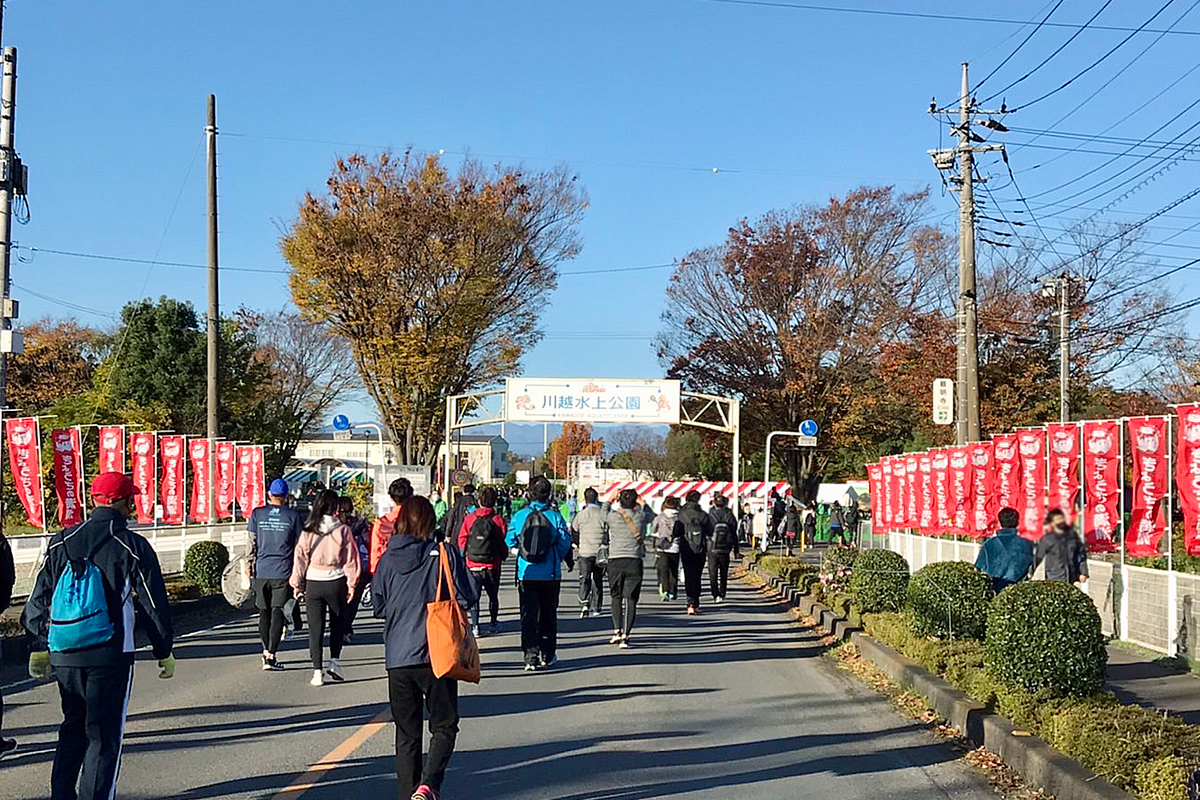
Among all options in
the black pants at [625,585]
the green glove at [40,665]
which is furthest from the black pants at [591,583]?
the green glove at [40,665]

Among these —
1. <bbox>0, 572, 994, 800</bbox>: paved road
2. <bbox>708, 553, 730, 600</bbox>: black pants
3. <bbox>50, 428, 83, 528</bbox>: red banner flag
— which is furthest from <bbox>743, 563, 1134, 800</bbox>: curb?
<bbox>50, 428, 83, 528</bbox>: red banner flag

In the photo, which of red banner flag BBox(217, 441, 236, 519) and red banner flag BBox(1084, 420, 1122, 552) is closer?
red banner flag BBox(1084, 420, 1122, 552)

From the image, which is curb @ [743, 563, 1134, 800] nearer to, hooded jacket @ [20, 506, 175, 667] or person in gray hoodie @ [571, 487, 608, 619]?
person in gray hoodie @ [571, 487, 608, 619]

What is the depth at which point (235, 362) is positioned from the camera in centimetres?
4069

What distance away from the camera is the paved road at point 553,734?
7441 millimetres

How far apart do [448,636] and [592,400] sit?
30564mm

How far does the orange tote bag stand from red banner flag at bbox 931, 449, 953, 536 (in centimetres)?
1478

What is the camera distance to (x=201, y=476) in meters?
24.9

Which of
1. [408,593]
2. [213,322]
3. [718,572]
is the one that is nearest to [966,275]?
[718,572]

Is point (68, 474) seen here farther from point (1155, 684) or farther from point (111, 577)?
point (1155, 684)

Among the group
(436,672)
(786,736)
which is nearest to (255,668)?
(786,736)

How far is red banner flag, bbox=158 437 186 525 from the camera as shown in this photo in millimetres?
23891

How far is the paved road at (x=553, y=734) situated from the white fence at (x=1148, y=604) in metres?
3.35

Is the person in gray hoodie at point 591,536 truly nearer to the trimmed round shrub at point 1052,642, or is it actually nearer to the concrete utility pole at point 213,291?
the trimmed round shrub at point 1052,642
